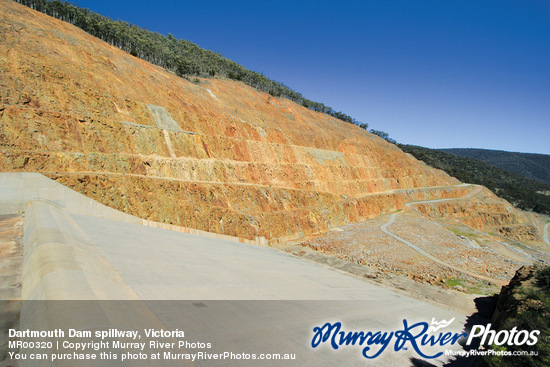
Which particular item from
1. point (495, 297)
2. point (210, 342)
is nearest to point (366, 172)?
point (495, 297)

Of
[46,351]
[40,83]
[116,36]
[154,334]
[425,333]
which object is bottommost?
[425,333]

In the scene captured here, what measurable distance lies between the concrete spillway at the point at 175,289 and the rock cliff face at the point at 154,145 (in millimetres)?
4397

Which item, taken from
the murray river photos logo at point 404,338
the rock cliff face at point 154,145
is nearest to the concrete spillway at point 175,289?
the murray river photos logo at point 404,338

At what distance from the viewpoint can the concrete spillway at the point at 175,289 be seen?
5535 mm

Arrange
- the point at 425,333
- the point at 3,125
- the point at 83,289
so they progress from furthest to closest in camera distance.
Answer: the point at 3,125, the point at 425,333, the point at 83,289

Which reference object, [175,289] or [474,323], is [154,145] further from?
[474,323]

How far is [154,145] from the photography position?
25.8m

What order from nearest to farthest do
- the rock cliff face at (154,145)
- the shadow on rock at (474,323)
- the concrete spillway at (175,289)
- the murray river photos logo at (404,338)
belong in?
the concrete spillway at (175,289)
the murray river photos logo at (404,338)
the shadow on rock at (474,323)
the rock cliff face at (154,145)

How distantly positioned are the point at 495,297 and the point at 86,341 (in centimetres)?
2399

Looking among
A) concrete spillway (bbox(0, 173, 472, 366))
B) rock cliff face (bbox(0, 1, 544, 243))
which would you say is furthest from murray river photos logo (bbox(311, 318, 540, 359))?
rock cliff face (bbox(0, 1, 544, 243))

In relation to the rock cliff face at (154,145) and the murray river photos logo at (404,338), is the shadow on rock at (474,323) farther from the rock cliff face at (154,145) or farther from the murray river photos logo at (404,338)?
the rock cliff face at (154,145)

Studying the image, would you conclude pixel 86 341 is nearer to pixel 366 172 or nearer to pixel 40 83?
pixel 40 83

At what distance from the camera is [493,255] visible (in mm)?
32094

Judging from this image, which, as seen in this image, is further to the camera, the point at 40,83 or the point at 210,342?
the point at 40,83
